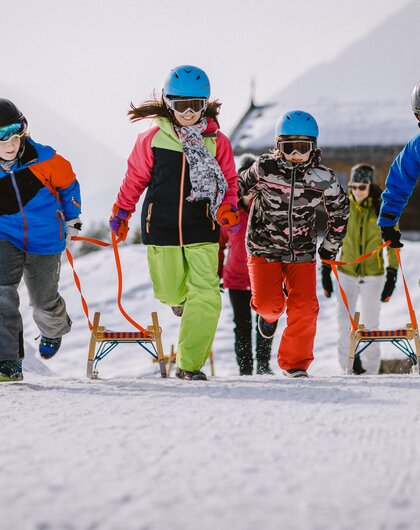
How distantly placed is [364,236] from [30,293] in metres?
3.30

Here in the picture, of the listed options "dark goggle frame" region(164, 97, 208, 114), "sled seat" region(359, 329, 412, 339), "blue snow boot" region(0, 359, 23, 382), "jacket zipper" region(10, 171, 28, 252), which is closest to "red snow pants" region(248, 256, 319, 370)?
"sled seat" region(359, 329, 412, 339)

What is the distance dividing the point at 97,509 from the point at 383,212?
407 centimetres

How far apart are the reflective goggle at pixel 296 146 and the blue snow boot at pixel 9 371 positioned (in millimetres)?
2196

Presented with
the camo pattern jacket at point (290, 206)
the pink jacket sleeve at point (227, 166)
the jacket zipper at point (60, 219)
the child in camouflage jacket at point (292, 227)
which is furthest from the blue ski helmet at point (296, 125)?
the jacket zipper at point (60, 219)

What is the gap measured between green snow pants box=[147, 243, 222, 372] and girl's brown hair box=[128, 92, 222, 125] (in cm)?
84

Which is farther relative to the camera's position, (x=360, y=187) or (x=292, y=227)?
(x=360, y=187)

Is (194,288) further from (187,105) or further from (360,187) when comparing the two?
(360,187)

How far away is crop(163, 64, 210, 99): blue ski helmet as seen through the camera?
5.15m

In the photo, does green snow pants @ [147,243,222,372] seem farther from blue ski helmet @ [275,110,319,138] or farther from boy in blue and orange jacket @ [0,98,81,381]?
blue ski helmet @ [275,110,319,138]

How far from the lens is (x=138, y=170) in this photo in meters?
5.24

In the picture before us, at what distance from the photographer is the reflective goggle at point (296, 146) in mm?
5395

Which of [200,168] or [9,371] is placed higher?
[200,168]

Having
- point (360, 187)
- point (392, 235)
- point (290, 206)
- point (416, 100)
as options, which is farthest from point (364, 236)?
point (416, 100)

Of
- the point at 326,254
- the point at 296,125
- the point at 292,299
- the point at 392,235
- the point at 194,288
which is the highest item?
the point at 296,125
